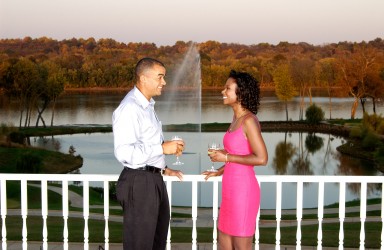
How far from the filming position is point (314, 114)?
53.6 meters

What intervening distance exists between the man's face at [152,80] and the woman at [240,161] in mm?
469

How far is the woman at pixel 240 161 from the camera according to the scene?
326cm

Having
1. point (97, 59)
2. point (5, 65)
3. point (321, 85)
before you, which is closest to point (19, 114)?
point (5, 65)

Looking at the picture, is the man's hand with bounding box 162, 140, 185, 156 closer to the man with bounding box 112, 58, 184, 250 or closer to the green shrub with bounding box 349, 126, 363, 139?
the man with bounding box 112, 58, 184, 250

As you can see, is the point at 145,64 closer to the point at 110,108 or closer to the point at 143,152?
the point at 143,152

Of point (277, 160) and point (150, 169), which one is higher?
point (150, 169)

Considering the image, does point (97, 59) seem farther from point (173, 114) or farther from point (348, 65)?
point (348, 65)

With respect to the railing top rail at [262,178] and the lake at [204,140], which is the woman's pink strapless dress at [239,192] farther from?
the lake at [204,140]

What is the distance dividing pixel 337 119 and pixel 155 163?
53714mm

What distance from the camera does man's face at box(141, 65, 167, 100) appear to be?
116 inches

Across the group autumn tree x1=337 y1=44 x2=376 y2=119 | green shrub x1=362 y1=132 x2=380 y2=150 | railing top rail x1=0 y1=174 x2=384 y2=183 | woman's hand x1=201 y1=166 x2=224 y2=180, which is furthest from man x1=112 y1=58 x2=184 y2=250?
autumn tree x1=337 y1=44 x2=376 y2=119

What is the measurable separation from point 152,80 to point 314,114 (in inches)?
2053

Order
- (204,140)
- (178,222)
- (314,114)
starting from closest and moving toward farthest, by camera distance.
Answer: (178,222), (204,140), (314,114)

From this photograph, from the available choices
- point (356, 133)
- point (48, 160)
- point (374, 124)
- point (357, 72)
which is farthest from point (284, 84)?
point (48, 160)
